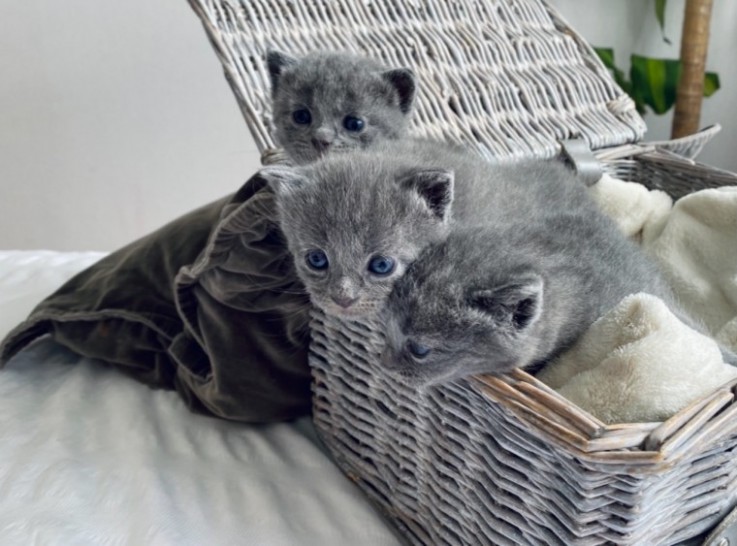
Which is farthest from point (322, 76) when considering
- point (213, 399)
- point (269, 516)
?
point (269, 516)

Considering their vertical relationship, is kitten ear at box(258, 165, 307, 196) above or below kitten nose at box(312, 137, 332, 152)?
above

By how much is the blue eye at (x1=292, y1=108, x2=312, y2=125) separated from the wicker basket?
0.08 metres

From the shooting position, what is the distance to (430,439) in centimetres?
91

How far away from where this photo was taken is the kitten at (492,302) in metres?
0.79

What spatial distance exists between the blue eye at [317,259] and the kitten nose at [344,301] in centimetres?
5

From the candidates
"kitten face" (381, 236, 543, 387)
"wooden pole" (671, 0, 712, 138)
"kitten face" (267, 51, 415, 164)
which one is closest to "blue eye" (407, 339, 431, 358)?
"kitten face" (381, 236, 543, 387)

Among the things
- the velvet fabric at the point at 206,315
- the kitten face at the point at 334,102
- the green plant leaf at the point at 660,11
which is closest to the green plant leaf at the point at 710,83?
the green plant leaf at the point at 660,11

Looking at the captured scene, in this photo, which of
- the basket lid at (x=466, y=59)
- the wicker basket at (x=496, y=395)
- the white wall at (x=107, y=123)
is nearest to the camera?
the wicker basket at (x=496, y=395)

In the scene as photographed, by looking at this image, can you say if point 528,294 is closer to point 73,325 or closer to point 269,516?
point 269,516

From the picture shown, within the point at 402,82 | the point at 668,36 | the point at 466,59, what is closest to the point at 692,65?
the point at 668,36

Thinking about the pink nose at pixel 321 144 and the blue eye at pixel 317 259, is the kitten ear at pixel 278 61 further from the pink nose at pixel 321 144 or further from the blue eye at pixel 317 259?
the blue eye at pixel 317 259

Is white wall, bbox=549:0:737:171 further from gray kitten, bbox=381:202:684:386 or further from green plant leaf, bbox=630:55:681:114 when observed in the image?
gray kitten, bbox=381:202:684:386

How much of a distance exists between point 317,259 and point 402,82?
0.45 meters

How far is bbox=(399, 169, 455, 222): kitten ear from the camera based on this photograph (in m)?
0.88
